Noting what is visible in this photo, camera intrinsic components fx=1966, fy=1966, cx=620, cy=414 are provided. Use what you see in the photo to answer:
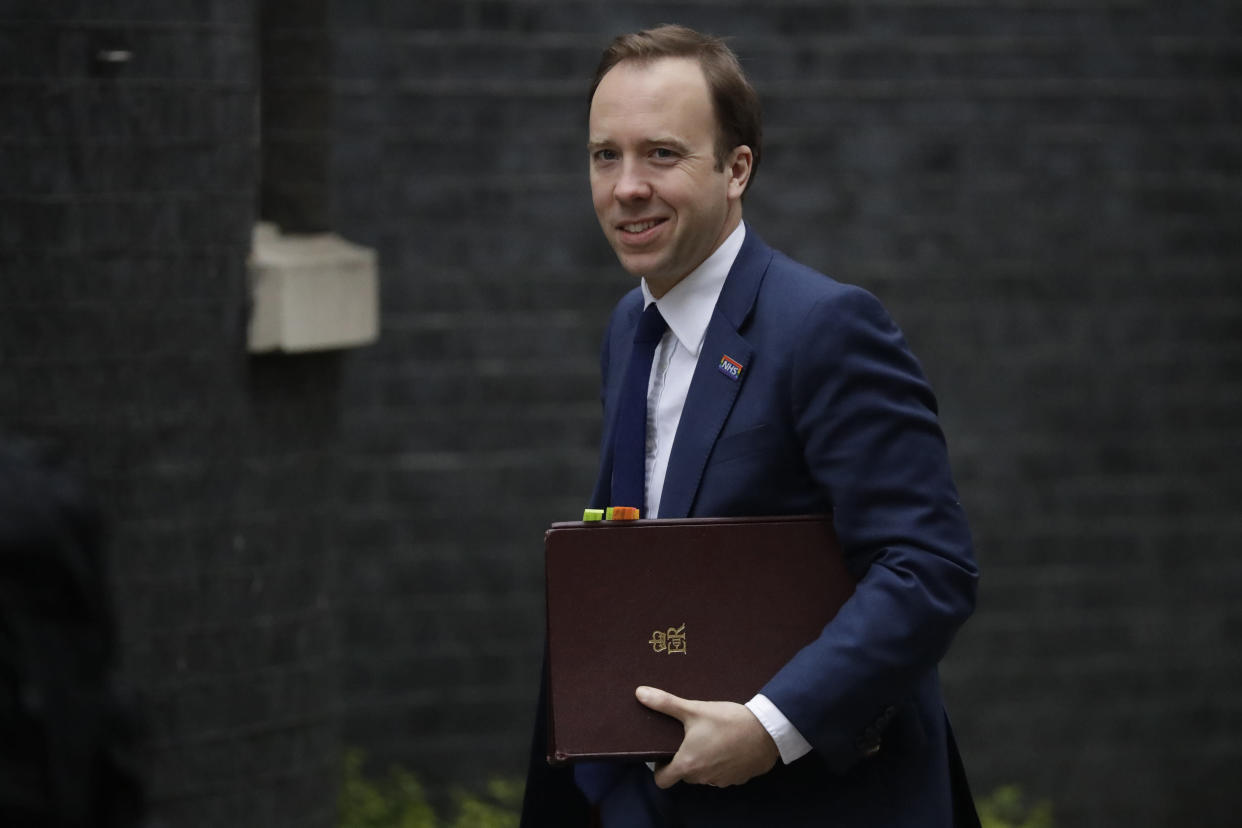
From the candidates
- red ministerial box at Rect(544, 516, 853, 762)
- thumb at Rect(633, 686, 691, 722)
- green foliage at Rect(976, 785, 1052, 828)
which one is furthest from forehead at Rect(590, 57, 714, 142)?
green foliage at Rect(976, 785, 1052, 828)

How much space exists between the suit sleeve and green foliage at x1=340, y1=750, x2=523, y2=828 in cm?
363

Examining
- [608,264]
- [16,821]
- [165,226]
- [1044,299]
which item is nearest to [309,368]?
[165,226]

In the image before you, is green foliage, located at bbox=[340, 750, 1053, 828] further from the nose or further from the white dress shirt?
the nose

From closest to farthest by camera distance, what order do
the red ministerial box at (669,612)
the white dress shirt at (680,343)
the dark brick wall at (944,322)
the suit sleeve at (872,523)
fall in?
the suit sleeve at (872,523) < the red ministerial box at (669,612) < the white dress shirt at (680,343) < the dark brick wall at (944,322)

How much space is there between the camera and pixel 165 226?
16.3ft

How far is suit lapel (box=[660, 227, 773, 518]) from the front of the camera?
9.93 ft

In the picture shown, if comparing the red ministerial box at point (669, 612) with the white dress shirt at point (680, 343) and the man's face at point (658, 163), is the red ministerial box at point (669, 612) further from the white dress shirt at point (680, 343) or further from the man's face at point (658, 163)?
the man's face at point (658, 163)

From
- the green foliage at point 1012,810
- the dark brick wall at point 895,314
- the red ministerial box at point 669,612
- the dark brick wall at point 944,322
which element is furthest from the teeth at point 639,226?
the green foliage at point 1012,810

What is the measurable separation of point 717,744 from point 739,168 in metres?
0.92

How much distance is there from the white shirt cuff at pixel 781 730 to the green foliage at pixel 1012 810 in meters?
4.12

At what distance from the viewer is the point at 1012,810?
730 centimetres

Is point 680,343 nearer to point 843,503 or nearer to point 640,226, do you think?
point 640,226

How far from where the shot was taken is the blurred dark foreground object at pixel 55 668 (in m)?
1.58

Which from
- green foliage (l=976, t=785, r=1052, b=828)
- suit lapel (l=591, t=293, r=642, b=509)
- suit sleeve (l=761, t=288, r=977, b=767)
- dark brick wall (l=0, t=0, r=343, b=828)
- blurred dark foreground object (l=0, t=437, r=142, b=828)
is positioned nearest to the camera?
blurred dark foreground object (l=0, t=437, r=142, b=828)
